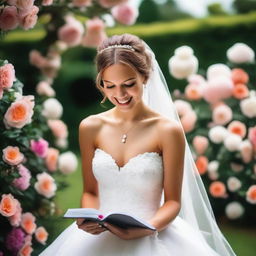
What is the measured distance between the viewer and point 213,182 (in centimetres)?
457

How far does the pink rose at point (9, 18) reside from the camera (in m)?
2.88

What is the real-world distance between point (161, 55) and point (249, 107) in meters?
2.11

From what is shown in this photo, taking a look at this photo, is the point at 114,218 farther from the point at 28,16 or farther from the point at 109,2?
the point at 109,2

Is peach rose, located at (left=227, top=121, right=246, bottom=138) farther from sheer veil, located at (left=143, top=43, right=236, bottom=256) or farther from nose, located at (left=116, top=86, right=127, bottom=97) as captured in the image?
nose, located at (left=116, top=86, right=127, bottom=97)

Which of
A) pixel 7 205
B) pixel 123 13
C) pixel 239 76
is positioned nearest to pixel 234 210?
pixel 239 76

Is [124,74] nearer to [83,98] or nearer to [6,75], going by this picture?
[6,75]

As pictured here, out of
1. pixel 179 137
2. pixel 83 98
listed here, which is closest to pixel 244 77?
pixel 179 137

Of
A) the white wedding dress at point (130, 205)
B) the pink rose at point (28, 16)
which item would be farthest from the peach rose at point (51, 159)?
the white wedding dress at point (130, 205)

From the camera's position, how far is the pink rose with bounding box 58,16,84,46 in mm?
4059

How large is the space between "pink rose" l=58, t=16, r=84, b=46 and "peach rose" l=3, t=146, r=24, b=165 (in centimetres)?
133

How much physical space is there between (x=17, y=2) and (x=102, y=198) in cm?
97

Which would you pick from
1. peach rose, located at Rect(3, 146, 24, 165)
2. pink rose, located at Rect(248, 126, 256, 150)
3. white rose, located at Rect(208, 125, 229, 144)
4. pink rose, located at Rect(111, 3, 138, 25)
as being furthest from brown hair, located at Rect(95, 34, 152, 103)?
white rose, located at Rect(208, 125, 229, 144)

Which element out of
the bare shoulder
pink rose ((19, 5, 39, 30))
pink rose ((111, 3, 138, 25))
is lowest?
pink rose ((111, 3, 138, 25))

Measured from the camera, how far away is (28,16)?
2918 mm
